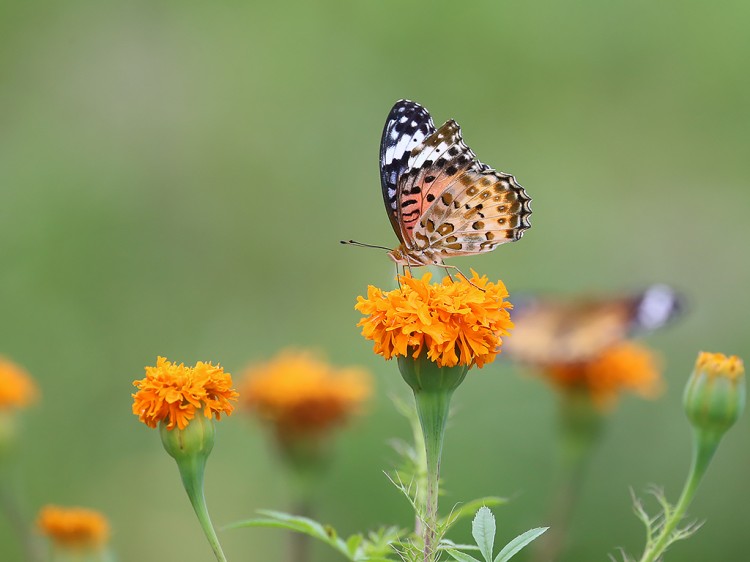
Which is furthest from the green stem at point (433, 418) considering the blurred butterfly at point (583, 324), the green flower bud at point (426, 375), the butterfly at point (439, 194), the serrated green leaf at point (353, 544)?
the blurred butterfly at point (583, 324)

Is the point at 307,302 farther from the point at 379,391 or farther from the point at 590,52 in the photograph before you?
the point at 590,52

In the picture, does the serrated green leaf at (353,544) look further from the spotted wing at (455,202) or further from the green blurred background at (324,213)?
the green blurred background at (324,213)

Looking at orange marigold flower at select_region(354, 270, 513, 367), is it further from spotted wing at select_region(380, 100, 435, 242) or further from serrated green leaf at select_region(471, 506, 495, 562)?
spotted wing at select_region(380, 100, 435, 242)

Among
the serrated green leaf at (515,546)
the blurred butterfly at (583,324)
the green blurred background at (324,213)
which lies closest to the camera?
the serrated green leaf at (515,546)

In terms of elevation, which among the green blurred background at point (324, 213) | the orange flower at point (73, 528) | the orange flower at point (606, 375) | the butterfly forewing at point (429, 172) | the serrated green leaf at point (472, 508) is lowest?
the serrated green leaf at point (472, 508)

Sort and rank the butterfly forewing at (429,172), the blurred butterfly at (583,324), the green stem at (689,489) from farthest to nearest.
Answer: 1. the blurred butterfly at (583,324)
2. the butterfly forewing at (429,172)
3. the green stem at (689,489)

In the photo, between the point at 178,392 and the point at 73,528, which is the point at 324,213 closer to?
the point at 73,528

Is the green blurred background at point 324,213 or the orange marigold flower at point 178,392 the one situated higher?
the green blurred background at point 324,213

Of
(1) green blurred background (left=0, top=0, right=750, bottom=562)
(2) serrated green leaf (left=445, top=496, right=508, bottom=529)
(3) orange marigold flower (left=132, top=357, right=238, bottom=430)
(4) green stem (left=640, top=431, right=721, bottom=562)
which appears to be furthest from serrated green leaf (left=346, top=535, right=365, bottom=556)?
(1) green blurred background (left=0, top=0, right=750, bottom=562)
